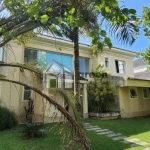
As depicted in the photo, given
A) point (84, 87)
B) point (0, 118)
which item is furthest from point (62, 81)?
point (0, 118)

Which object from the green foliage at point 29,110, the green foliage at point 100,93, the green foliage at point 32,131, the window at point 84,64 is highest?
the window at point 84,64

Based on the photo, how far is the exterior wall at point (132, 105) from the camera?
21.1m

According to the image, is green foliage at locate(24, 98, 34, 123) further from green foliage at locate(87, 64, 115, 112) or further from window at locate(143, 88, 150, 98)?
window at locate(143, 88, 150, 98)

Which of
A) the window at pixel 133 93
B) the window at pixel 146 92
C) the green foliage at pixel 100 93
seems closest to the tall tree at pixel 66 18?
the green foliage at pixel 100 93

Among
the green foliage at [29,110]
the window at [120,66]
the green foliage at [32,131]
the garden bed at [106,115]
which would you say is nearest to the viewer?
the green foliage at [32,131]

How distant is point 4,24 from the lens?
588 cm

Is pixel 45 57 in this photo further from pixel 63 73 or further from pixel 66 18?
pixel 66 18

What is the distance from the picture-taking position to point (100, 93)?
1930 centimetres

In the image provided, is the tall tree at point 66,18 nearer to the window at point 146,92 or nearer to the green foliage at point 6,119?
the green foliage at point 6,119

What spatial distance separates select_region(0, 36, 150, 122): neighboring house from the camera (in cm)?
1645

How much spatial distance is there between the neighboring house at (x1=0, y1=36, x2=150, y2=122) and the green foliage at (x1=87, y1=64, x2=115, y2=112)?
886 millimetres

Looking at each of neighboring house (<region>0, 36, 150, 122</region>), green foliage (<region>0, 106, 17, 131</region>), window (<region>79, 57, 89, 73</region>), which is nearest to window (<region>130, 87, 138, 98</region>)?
neighboring house (<region>0, 36, 150, 122</region>)

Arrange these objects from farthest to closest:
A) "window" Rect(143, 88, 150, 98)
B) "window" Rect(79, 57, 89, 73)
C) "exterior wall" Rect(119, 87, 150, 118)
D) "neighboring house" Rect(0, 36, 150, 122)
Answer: "window" Rect(143, 88, 150, 98), "window" Rect(79, 57, 89, 73), "exterior wall" Rect(119, 87, 150, 118), "neighboring house" Rect(0, 36, 150, 122)

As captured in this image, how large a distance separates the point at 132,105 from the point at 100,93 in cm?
548
